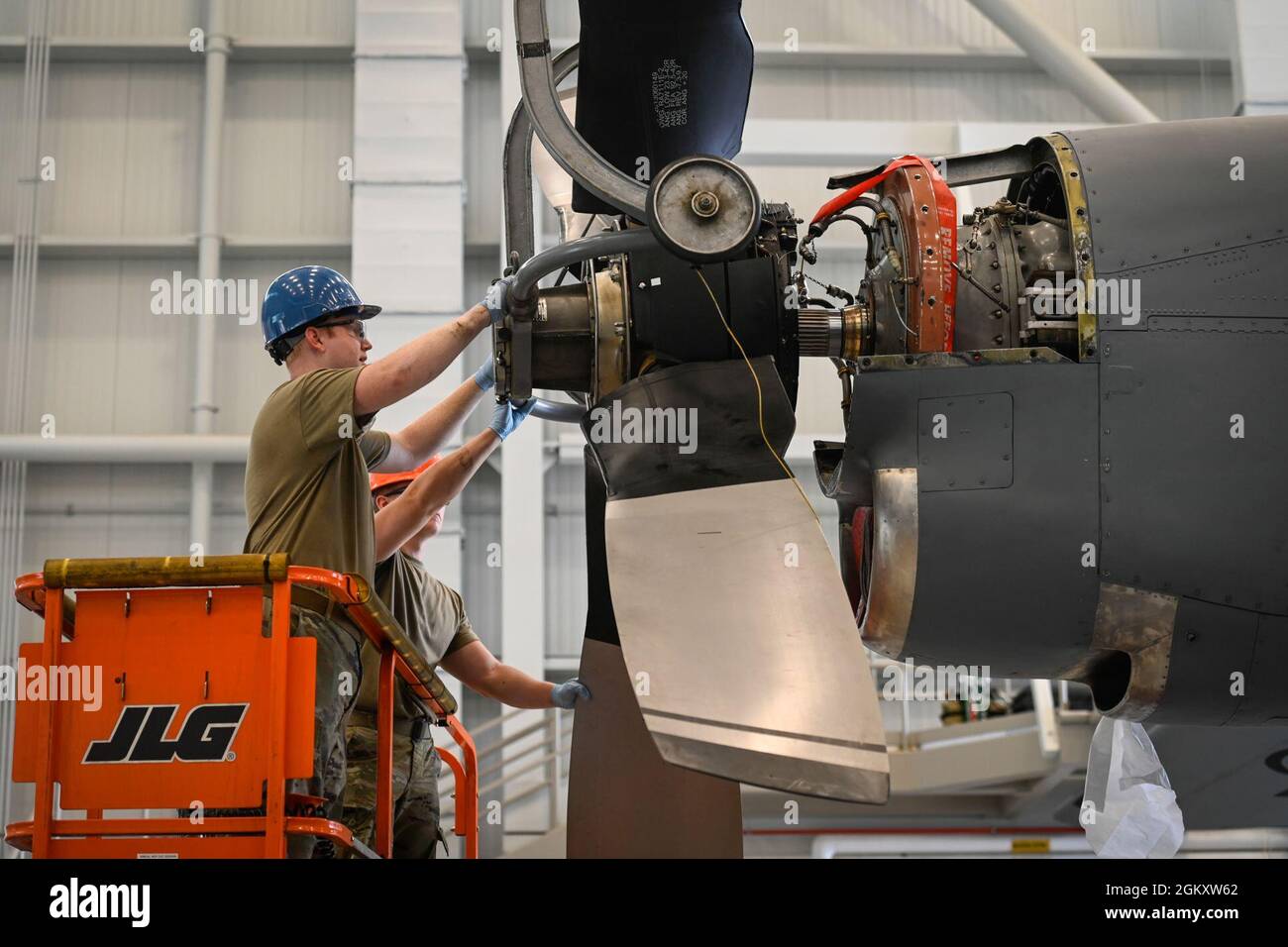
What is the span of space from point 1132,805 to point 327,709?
3.00 metres

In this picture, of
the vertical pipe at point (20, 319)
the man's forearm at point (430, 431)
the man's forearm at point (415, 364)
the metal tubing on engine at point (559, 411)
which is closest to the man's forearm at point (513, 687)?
the man's forearm at point (430, 431)

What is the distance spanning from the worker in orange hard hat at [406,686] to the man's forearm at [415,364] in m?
1.10

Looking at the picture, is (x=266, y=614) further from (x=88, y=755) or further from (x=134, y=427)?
(x=134, y=427)

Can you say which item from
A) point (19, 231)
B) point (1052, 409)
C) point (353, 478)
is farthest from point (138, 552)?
point (1052, 409)

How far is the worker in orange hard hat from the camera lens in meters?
6.01

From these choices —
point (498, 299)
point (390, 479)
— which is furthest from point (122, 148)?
point (498, 299)

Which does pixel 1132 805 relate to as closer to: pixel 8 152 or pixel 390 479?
pixel 390 479

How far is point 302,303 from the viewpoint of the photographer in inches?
234

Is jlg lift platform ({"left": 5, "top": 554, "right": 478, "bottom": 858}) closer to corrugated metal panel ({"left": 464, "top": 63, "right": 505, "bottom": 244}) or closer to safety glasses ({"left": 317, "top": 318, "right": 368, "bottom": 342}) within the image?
safety glasses ({"left": 317, "top": 318, "right": 368, "bottom": 342})

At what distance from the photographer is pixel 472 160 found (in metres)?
19.6
